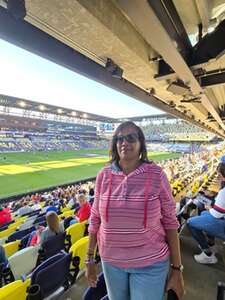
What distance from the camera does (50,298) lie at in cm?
206

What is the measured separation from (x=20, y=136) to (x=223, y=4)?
44.6 m

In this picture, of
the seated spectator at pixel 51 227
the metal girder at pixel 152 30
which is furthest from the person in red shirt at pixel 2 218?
the metal girder at pixel 152 30

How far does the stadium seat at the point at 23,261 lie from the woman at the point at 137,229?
5.40ft

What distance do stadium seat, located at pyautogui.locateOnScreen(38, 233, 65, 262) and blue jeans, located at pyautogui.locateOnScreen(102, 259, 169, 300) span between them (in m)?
1.65

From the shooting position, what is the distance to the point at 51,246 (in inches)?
104

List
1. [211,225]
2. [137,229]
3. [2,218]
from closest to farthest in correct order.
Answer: [137,229], [211,225], [2,218]

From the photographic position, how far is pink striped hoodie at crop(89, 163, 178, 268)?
1.13 meters

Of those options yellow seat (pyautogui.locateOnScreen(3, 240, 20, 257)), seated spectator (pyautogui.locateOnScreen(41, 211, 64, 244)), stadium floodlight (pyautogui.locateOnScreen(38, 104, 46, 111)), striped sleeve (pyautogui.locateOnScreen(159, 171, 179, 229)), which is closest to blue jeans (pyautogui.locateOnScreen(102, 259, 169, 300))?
striped sleeve (pyautogui.locateOnScreen(159, 171, 179, 229))

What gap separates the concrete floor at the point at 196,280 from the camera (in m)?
1.90

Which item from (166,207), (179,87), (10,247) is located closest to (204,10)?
(179,87)

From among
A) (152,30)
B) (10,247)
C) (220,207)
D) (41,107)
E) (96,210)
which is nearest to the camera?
(152,30)

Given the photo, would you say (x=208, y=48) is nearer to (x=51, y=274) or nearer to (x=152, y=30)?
(x=152, y=30)

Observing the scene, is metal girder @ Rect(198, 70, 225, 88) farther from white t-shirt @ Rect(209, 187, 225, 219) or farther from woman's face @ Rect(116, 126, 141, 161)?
woman's face @ Rect(116, 126, 141, 161)

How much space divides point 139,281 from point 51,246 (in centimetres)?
187
